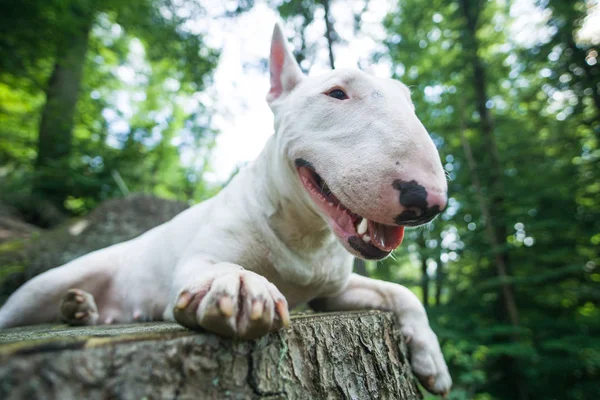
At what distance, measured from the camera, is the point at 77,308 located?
2045 mm

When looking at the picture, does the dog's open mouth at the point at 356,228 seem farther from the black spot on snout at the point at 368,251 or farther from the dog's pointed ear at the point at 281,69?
Result: the dog's pointed ear at the point at 281,69

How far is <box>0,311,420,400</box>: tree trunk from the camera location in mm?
652

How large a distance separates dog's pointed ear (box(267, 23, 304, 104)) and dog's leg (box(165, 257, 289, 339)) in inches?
49.3

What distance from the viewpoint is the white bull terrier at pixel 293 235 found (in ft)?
3.49

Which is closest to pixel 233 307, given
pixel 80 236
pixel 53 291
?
pixel 53 291

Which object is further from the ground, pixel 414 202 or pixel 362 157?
pixel 362 157

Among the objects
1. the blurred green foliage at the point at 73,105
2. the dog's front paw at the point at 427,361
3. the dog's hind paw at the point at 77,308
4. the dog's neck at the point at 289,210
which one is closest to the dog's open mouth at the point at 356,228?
the dog's neck at the point at 289,210

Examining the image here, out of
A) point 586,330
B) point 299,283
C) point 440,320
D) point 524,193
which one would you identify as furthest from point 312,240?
point 586,330

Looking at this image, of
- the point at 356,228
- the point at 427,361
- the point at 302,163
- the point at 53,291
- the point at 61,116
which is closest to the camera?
the point at 356,228

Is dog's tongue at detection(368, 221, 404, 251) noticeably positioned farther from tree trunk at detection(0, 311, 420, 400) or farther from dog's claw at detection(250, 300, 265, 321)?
dog's claw at detection(250, 300, 265, 321)

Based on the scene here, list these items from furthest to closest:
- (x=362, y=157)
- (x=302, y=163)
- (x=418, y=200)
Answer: (x=302, y=163) < (x=362, y=157) < (x=418, y=200)

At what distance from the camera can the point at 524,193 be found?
17.3ft

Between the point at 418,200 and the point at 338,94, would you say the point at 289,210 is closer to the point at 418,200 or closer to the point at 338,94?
the point at 338,94

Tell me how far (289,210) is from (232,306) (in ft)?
2.83
